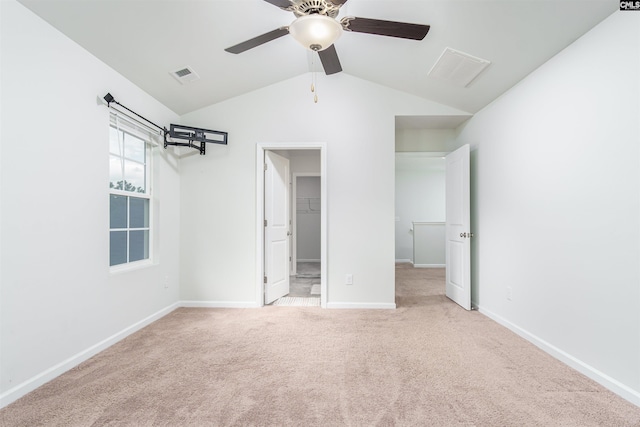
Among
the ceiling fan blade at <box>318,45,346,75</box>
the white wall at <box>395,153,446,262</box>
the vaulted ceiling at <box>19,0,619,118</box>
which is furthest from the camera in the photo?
the white wall at <box>395,153,446,262</box>

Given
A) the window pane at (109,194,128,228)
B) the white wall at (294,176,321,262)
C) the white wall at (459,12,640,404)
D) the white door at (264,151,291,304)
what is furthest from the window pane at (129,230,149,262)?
the white wall at (294,176,321,262)

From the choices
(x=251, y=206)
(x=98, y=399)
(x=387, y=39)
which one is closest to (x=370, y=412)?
(x=98, y=399)

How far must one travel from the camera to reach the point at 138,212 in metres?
3.16

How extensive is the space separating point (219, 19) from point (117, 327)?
2823 millimetres

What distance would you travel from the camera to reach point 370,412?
1683 mm

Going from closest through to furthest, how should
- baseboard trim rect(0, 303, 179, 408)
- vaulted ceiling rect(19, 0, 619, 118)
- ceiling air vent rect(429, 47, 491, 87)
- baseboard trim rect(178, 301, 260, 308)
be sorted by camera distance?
1. baseboard trim rect(0, 303, 179, 408)
2. vaulted ceiling rect(19, 0, 619, 118)
3. ceiling air vent rect(429, 47, 491, 87)
4. baseboard trim rect(178, 301, 260, 308)

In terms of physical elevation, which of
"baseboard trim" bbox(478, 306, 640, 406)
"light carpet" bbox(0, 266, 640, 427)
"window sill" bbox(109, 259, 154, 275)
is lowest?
"light carpet" bbox(0, 266, 640, 427)

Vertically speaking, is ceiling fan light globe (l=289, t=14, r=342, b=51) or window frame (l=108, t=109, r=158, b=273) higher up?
ceiling fan light globe (l=289, t=14, r=342, b=51)

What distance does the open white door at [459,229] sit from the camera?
3588 millimetres

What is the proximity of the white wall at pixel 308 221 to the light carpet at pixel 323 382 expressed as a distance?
463cm

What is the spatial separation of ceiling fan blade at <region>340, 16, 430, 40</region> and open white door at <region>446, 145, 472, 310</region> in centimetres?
203

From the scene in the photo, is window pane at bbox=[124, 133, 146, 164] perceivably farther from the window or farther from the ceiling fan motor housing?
the ceiling fan motor housing

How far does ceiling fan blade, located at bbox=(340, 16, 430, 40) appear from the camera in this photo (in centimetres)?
189

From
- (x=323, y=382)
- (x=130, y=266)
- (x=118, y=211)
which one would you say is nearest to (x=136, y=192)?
(x=118, y=211)
